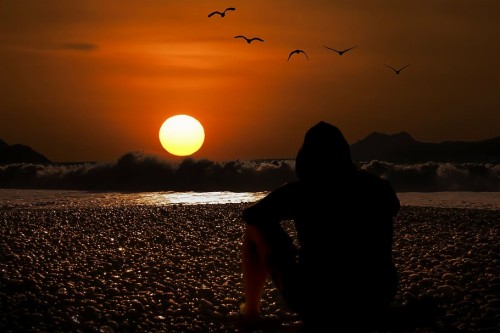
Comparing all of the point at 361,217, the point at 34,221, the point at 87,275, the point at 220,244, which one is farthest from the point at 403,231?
the point at 361,217

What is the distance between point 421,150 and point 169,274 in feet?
302

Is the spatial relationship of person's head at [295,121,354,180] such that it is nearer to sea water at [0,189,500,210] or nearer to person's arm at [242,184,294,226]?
person's arm at [242,184,294,226]

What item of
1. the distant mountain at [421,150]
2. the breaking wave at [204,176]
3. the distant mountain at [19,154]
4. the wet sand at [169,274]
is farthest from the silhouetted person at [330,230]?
the distant mountain at [19,154]

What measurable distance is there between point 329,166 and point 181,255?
705 centimetres

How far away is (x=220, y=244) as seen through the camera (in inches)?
452

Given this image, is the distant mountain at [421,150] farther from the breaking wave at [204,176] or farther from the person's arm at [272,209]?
the person's arm at [272,209]

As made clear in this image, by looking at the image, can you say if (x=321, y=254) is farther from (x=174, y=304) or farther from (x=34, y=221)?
(x=34, y=221)

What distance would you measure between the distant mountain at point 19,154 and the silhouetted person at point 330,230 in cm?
10641

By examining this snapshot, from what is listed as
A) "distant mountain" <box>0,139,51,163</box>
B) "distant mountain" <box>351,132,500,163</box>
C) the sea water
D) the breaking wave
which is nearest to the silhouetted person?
the sea water

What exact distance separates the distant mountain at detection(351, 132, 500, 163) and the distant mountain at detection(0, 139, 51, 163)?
5586 cm

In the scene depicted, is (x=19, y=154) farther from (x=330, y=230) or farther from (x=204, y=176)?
(x=330, y=230)

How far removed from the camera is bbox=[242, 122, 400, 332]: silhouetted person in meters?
3.63

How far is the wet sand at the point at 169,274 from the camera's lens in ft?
21.0

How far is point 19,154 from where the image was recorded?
108188 millimetres
